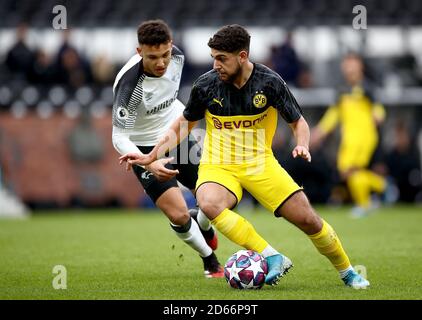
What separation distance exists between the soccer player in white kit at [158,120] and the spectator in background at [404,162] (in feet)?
33.7

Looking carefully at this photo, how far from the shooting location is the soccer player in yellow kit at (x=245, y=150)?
7160mm

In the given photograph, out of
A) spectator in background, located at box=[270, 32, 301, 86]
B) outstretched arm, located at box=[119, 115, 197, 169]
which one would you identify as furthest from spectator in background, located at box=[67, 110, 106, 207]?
outstretched arm, located at box=[119, 115, 197, 169]

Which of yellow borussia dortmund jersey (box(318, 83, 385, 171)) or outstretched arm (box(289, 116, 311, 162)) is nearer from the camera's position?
outstretched arm (box(289, 116, 311, 162))

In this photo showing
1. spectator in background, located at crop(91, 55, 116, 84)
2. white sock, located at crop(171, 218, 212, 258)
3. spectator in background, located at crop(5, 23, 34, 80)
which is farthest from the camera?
spectator in background, located at crop(91, 55, 116, 84)

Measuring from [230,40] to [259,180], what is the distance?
3.94 feet

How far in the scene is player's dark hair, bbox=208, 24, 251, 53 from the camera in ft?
23.5

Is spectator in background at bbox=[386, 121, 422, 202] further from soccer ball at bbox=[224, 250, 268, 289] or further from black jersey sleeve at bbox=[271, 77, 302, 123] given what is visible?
soccer ball at bbox=[224, 250, 268, 289]

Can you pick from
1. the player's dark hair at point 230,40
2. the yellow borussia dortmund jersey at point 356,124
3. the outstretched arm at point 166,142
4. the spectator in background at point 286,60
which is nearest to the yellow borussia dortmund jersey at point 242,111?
the outstretched arm at point 166,142

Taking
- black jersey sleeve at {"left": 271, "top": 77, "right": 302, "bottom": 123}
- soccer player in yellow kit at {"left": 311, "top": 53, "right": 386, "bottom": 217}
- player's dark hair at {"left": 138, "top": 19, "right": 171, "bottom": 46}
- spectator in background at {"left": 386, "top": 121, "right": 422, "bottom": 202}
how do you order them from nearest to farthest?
black jersey sleeve at {"left": 271, "top": 77, "right": 302, "bottom": 123}, player's dark hair at {"left": 138, "top": 19, "right": 171, "bottom": 46}, soccer player in yellow kit at {"left": 311, "top": 53, "right": 386, "bottom": 217}, spectator in background at {"left": 386, "top": 121, "right": 422, "bottom": 202}

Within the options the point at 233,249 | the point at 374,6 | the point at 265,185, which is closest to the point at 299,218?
the point at 265,185

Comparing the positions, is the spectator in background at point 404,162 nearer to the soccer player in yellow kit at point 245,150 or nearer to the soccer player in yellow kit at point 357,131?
the soccer player in yellow kit at point 357,131

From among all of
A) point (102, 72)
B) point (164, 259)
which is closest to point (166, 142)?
point (164, 259)

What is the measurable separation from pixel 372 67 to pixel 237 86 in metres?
13.3

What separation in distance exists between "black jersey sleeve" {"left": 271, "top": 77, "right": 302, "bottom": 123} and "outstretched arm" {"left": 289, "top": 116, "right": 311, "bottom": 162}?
6 centimetres
